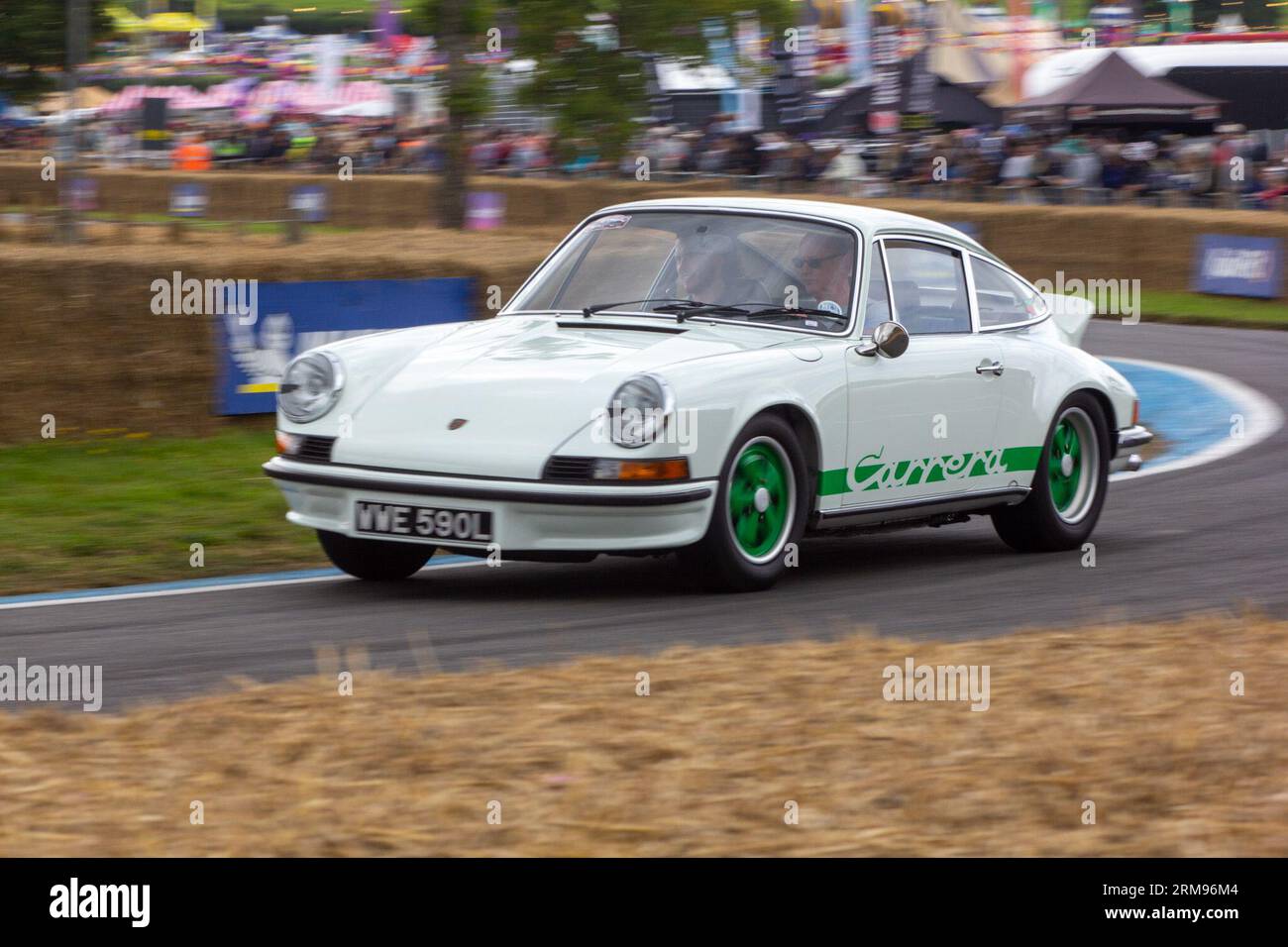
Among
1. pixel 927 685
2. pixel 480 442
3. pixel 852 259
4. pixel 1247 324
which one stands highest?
pixel 852 259

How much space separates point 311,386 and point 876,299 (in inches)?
85.9

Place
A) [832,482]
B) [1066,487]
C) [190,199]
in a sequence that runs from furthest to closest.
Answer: [190,199] → [1066,487] → [832,482]

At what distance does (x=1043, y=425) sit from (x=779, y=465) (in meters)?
1.70

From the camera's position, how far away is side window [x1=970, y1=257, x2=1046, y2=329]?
797 centimetres

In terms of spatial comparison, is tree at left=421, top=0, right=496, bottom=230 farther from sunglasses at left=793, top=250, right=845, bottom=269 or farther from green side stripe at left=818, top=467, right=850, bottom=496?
green side stripe at left=818, top=467, right=850, bottom=496

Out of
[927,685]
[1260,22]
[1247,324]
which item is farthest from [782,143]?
[1260,22]

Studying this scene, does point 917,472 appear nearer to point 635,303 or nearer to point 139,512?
point 635,303

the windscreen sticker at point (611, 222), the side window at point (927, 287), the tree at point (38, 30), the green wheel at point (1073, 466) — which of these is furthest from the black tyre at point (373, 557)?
the tree at point (38, 30)

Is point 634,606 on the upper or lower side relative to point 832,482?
lower

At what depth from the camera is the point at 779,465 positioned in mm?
6785

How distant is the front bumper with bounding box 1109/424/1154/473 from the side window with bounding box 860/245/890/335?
5.36ft

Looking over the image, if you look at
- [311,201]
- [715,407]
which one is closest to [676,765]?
[715,407]

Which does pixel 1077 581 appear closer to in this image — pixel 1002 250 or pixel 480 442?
pixel 480 442

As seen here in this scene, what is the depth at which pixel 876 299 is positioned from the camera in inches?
291
